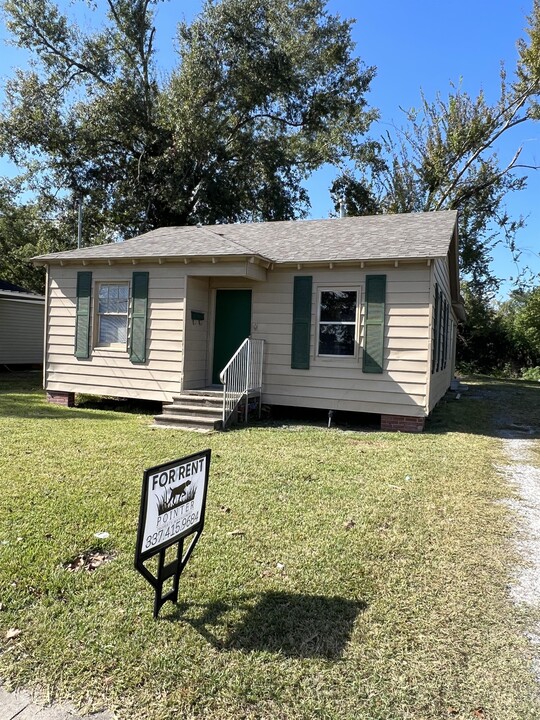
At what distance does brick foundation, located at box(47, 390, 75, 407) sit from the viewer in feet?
34.9

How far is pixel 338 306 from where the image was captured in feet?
29.4

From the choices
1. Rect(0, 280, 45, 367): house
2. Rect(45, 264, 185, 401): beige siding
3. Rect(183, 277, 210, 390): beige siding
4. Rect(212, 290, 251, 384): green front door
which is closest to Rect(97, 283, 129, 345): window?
Rect(45, 264, 185, 401): beige siding

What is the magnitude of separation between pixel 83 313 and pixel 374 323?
5858 millimetres

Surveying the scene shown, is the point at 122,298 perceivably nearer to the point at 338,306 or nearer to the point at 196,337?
the point at 196,337

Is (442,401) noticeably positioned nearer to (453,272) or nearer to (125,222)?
(453,272)

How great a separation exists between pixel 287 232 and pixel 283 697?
33.9 ft

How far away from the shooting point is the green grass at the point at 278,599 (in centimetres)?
215

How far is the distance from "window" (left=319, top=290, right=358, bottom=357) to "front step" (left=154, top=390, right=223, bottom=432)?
7.11 ft

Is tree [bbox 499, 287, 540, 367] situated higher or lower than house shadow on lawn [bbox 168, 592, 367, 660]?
higher

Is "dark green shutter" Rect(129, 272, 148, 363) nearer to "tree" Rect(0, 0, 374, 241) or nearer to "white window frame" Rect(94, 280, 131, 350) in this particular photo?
"white window frame" Rect(94, 280, 131, 350)

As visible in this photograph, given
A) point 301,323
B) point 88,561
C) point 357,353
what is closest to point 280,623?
point 88,561

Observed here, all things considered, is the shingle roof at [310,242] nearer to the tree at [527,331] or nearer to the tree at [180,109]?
the tree at [180,109]

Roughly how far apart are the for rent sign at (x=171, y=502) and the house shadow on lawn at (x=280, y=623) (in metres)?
0.47

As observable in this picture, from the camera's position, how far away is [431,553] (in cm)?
361
